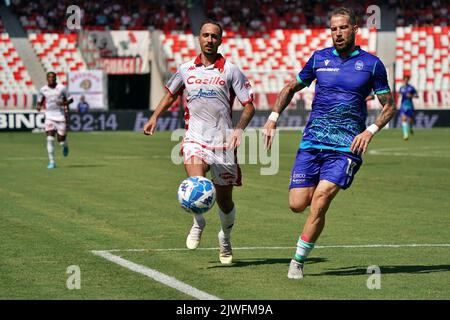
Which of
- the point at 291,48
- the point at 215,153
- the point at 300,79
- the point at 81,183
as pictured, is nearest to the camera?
the point at 300,79

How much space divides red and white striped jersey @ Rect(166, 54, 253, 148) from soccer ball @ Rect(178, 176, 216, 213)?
570 millimetres

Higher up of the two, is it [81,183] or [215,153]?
[215,153]

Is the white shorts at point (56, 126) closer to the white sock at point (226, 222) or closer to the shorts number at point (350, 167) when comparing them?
the white sock at point (226, 222)

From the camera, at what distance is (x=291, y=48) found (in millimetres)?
63469

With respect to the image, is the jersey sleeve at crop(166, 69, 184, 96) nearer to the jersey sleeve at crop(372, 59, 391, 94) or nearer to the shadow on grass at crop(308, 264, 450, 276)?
the jersey sleeve at crop(372, 59, 391, 94)

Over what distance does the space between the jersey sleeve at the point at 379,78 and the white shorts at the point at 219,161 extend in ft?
5.76

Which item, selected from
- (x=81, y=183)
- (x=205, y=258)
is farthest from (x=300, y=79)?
(x=81, y=183)

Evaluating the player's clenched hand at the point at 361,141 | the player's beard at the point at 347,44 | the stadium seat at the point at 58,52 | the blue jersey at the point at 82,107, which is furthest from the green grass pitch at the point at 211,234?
the stadium seat at the point at 58,52

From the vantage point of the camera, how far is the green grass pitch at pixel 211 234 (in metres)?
9.98

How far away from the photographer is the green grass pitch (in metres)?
9.98

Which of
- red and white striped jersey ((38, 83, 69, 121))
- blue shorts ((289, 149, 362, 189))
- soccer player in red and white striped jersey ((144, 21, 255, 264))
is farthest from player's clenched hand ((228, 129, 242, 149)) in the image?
red and white striped jersey ((38, 83, 69, 121))

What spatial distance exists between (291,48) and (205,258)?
52125 mm

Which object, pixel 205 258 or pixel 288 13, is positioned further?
pixel 288 13
